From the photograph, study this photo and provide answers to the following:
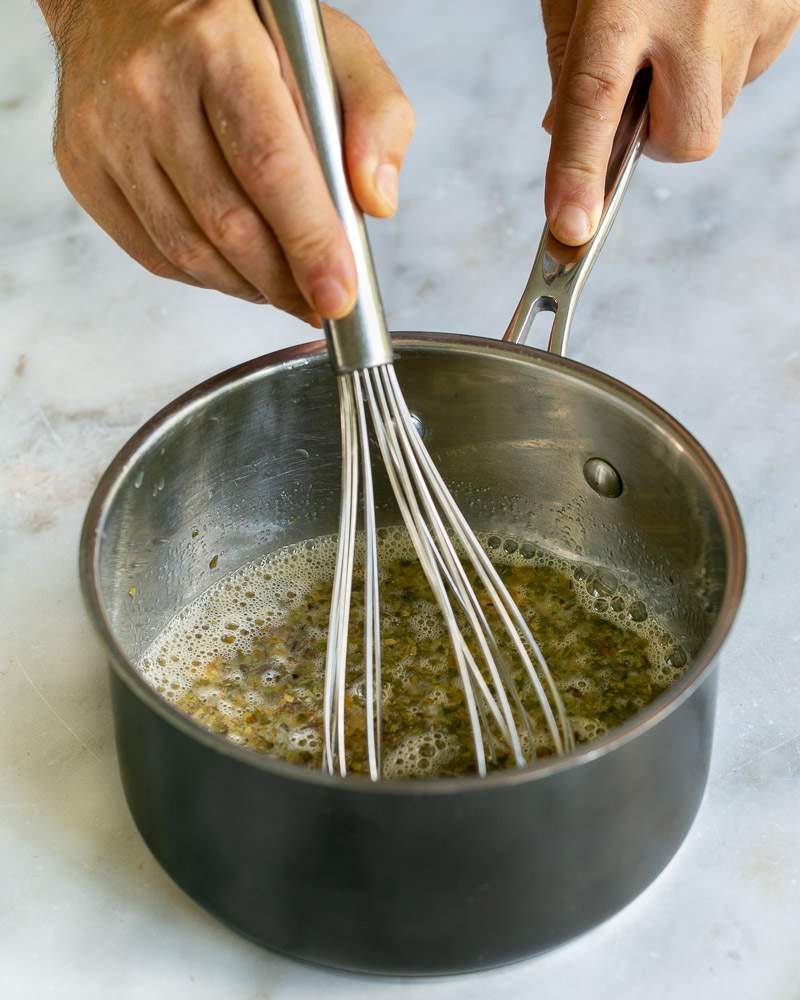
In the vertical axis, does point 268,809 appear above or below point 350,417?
below

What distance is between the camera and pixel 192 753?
48 centimetres

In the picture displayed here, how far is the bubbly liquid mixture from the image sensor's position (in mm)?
630

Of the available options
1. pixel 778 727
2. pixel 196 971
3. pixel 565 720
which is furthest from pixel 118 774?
pixel 778 727

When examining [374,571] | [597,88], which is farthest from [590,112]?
[374,571]

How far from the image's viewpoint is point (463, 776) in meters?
0.54

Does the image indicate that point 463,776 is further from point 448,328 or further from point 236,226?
point 448,328

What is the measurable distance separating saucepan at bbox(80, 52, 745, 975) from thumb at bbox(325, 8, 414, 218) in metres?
0.15

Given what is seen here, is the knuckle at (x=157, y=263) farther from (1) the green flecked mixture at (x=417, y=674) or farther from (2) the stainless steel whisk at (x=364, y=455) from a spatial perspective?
(1) the green flecked mixture at (x=417, y=674)

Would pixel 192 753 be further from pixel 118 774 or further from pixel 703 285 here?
pixel 703 285

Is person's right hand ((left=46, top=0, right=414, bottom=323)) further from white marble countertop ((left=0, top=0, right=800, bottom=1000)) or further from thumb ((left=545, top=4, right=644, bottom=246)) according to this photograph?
white marble countertop ((left=0, top=0, right=800, bottom=1000))

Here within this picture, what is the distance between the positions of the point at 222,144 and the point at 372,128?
2.2 inches

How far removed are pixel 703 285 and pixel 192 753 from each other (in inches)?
21.3

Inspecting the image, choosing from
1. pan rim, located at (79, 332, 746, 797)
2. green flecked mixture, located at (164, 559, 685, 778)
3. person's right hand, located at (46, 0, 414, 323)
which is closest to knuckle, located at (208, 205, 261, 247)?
person's right hand, located at (46, 0, 414, 323)

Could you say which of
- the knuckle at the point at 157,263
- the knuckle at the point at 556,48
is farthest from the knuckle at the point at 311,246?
the knuckle at the point at 556,48
